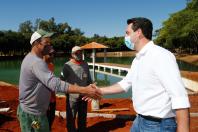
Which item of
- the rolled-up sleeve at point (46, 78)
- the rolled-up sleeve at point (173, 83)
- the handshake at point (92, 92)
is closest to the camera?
the rolled-up sleeve at point (173, 83)

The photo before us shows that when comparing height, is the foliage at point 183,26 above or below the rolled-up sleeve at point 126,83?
above

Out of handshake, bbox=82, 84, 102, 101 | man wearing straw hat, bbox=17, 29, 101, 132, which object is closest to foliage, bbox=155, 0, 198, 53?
handshake, bbox=82, 84, 102, 101

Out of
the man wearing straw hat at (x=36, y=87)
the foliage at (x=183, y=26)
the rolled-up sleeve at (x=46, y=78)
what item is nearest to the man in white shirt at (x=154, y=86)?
the rolled-up sleeve at (x=46, y=78)

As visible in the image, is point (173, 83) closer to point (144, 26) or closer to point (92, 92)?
point (144, 26)

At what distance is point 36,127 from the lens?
15.8 feet

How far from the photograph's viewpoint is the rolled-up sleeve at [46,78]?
14.9ft

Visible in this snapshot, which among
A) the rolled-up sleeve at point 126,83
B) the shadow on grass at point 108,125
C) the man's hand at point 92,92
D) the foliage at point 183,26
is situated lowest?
the shadow on grass at point 108,125

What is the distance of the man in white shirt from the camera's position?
3379mm

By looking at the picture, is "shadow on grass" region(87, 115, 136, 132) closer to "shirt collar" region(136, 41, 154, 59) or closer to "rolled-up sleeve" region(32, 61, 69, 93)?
"rolled-up sleeve" region(32, 61, 69, 93)

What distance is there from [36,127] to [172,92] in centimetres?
207

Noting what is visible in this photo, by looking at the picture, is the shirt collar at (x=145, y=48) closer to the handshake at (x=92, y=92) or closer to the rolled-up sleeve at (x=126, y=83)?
the rolled-up sleeve at (x=126, y=83)

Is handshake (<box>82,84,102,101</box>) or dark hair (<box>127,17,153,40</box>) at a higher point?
dark hair (<box>127,17,153,40</box>)

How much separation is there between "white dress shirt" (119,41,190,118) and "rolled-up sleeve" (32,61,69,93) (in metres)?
1.09

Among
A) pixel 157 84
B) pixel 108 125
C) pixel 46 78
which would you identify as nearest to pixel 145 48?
pixel 157 84
